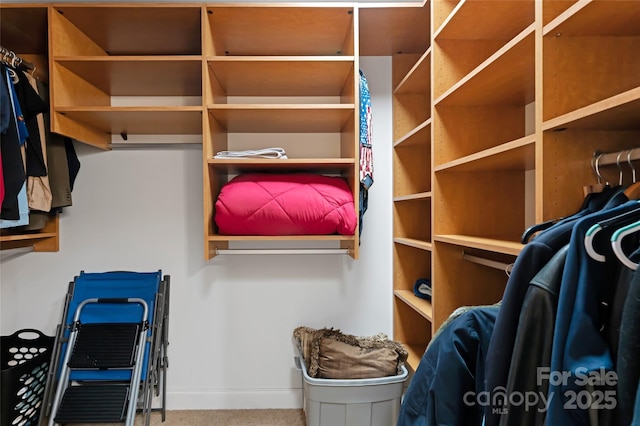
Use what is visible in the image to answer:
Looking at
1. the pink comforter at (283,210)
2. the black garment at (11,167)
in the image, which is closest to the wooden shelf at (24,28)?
the black garment at (11,167)

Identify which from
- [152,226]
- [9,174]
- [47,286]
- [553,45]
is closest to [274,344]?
[152,226]

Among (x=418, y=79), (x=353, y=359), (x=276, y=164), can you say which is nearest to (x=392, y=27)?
(x=418, y=79)

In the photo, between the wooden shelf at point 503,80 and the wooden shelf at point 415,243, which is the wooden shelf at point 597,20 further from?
the wooden shelf at point 415,243

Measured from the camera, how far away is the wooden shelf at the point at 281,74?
1738 mm

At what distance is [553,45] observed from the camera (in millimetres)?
944

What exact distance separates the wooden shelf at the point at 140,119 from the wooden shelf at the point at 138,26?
0.30 metres

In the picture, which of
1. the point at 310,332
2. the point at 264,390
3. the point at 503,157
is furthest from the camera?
the point at 264,390

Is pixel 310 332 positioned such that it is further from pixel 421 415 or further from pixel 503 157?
pixel 503 157

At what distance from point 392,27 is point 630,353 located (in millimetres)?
1772

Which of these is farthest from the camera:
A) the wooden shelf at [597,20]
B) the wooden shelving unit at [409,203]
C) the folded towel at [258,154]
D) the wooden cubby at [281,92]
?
the wooden shelving unit at [409,203]

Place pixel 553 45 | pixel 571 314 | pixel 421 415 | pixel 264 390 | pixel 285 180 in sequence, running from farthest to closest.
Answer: pixel 264 390 → pixel 285 180 → pixel 421 415 → pixel 553 45 → pixel 571 314

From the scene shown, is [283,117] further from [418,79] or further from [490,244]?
[490,244]

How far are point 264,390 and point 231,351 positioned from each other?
0.31 m

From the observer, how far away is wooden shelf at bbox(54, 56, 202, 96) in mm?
1733
